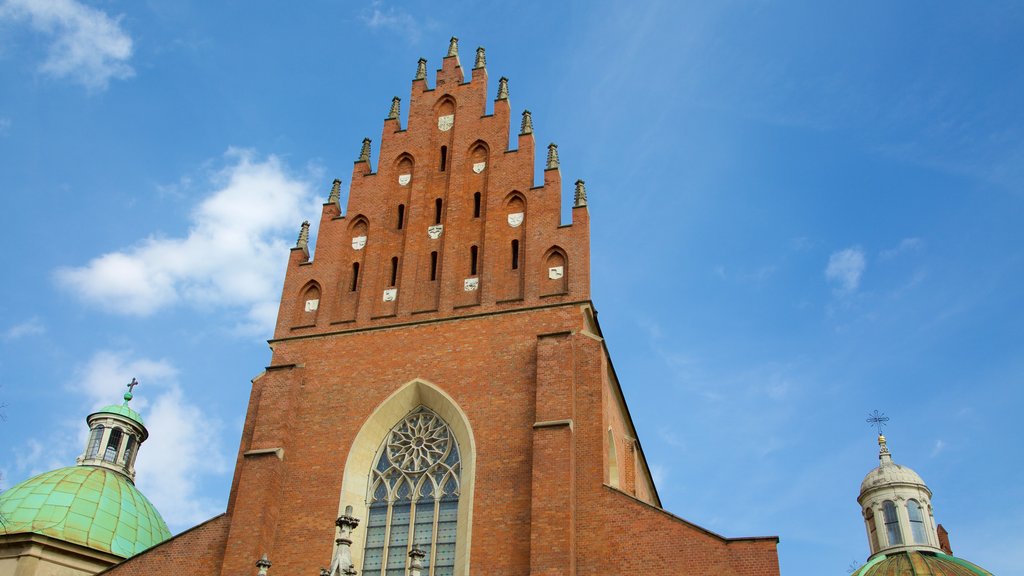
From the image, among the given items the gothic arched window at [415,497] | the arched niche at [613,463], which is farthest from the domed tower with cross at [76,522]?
the arched niche at [613,463]

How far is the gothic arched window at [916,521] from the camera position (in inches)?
1574

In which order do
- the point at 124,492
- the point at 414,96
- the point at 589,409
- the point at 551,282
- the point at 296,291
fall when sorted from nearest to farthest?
the point at 589,409, the point at 551,282, the point at 296,291, the point at 414,96, the point at 124,492

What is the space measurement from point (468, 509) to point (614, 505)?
10.8ft

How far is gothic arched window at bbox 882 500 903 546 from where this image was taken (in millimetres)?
40231

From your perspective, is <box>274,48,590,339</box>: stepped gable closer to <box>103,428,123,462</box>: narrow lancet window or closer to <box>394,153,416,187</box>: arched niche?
<box>394,153,416,187</box>: arched niche

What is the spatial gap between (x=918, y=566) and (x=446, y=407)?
875 inches

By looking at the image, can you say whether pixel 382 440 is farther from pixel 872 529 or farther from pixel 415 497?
pixel 872 529

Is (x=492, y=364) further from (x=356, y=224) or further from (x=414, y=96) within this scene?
(x=414, y=96)

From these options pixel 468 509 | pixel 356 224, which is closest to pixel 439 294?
pixel 356 224

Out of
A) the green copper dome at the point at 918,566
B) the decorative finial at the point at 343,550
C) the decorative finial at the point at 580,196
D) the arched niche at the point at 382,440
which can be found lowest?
the decorative finial at the point at 343,550

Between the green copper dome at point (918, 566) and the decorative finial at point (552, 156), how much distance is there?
2071cm

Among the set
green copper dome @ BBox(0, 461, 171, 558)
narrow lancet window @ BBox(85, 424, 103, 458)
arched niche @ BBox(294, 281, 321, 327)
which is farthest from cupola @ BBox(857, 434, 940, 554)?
narrow lancet window @ BBox(85, 424, 103, 458)

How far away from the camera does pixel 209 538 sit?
2195 centimetres

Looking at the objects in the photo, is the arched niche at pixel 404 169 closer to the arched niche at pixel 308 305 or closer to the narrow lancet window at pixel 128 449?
the arched niche at pixel 308 305
